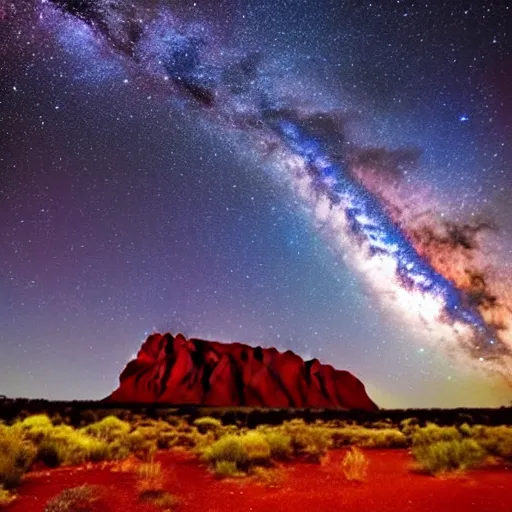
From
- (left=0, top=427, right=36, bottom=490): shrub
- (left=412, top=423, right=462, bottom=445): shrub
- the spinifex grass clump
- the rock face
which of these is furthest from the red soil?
the rock face

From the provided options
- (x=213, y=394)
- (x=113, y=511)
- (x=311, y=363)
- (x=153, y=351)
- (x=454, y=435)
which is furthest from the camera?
(x=311, y=363)

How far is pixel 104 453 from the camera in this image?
14875 mm

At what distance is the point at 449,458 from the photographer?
1366 centimetres

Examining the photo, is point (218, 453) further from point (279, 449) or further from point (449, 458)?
point (449, 458)

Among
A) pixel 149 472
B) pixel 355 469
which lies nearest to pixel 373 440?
pixel 355 469

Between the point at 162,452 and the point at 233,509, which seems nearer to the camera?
the point at 233,509

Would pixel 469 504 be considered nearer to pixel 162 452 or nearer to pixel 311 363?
pixel 162 452

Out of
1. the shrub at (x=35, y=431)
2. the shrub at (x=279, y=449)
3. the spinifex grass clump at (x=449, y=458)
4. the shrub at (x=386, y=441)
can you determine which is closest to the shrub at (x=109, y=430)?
the shrub at (x=35, y=431)

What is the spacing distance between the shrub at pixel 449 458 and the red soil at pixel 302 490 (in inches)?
17.2

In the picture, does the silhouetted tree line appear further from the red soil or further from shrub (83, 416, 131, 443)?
the red soil

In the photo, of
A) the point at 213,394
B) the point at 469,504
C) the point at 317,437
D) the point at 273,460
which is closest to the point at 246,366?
the point at 213,394

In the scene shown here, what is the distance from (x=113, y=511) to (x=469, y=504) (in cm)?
668

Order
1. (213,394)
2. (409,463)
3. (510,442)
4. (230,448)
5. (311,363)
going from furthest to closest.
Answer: (311,363) < (213,394) < (510,442) < (409,463) < (230,448)

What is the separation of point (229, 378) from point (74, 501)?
78.5 metres
